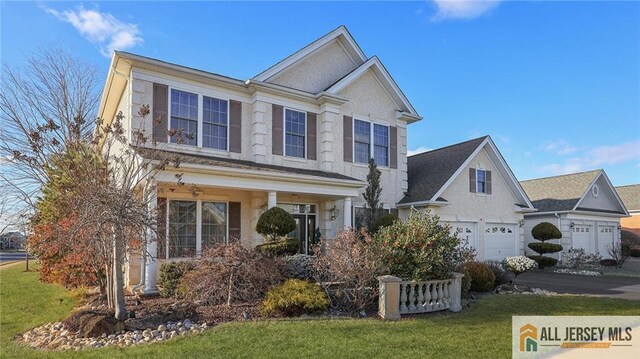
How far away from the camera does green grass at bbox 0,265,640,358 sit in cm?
630

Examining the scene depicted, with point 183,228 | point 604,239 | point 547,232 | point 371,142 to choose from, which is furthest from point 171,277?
point 604,239

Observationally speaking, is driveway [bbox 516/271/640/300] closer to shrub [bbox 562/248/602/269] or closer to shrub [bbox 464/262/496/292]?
shrub [bbox 464/262/496/292]

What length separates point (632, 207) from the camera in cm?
3809

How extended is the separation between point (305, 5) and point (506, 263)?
1268 cm

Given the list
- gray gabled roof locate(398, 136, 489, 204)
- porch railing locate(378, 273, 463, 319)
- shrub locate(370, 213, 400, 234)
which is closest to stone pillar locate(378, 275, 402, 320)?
porch railing locate(378, 273, 463, 319)

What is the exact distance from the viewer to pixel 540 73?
52.7ft

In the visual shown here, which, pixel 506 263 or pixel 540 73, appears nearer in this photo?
pixel 540 73

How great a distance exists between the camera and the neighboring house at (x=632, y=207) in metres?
37.5

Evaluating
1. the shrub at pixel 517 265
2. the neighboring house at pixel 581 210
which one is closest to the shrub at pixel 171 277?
the shrub at pixel 517 265

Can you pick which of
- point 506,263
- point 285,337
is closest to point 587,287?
point 506,263

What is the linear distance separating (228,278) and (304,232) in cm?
734

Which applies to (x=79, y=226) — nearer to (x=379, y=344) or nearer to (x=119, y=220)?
(x=119, y=220)

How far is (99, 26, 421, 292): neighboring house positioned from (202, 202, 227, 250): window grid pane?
3 cm

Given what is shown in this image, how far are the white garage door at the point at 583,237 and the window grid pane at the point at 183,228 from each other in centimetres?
2228
